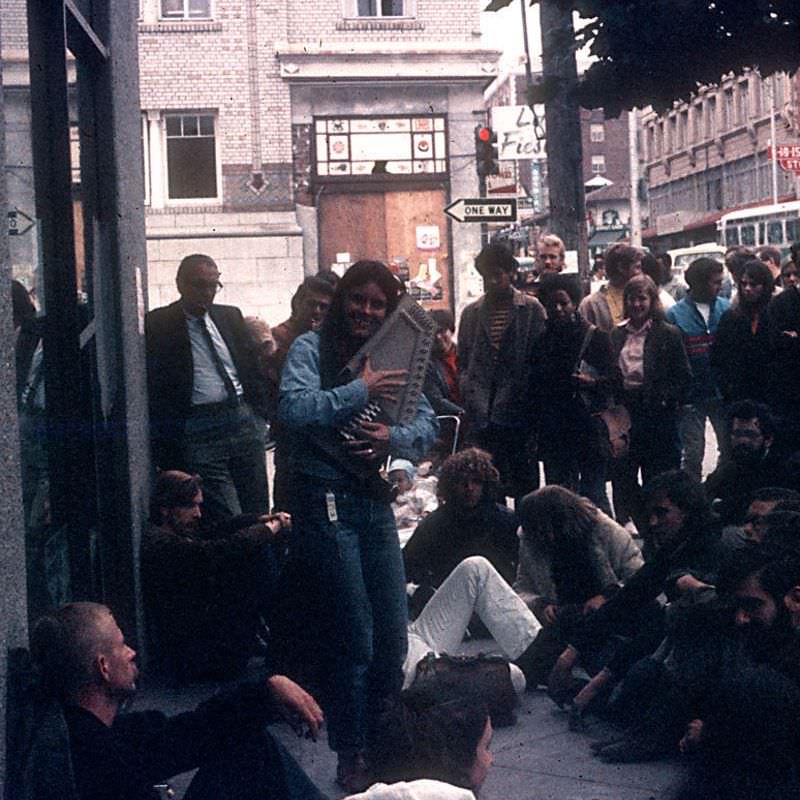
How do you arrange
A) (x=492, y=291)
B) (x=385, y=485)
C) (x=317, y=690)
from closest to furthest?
(x=385, y=485) → (x=317, y=690) → (x=492, y=291)

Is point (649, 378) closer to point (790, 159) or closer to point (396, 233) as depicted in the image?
point (396, 233)

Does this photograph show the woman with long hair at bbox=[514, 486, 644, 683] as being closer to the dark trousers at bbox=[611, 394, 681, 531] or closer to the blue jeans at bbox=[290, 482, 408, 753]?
the blue jeans at bbox=[290, 482, 408, 753]

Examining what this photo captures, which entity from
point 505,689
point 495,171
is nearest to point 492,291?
point 505,689

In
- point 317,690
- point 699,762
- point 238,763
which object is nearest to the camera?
point 238,763

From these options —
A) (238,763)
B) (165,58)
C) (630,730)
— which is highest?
(165,58)

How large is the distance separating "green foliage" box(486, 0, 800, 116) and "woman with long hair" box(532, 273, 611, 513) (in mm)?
2834

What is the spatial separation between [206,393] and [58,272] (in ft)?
6.88

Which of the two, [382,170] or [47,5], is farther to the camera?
[382,170]

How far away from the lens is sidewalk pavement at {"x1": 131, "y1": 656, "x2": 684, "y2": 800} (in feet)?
19.1

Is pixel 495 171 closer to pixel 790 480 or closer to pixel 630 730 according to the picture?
pixel 790 480

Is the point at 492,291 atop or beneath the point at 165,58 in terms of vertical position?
beneath

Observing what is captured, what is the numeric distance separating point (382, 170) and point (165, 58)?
13.4 feet

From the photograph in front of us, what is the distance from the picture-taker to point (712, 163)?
69.8 meters

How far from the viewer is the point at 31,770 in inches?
152
